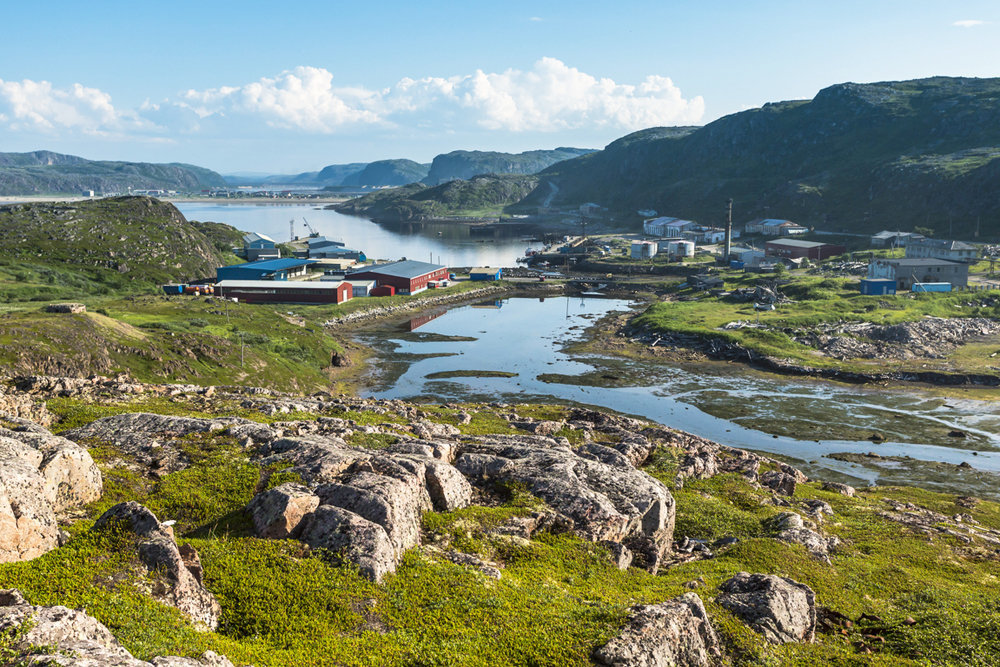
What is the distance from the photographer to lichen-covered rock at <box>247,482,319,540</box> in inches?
675

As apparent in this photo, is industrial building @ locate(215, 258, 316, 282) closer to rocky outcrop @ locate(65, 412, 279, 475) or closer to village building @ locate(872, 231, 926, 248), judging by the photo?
A: rocky outcrop @ locate(65, 412, 279, 475)

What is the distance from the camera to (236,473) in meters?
21.4

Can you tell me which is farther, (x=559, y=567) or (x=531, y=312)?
(x=531, y=312)

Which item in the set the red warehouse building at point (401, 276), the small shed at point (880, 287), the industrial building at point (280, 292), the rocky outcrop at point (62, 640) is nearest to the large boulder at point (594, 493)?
Answer: the rocky outcrop at point (62, 640)

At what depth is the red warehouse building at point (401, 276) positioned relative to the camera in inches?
4914

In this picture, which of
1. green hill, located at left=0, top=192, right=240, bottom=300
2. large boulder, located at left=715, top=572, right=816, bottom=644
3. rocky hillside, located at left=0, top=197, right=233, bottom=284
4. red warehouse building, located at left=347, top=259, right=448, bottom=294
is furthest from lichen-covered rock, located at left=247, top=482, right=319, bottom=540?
rocky hillside, located at left=0, top=197, right=233, bottom=284

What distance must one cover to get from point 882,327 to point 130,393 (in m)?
85.1

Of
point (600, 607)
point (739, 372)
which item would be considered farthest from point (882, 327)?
point (600, 607)

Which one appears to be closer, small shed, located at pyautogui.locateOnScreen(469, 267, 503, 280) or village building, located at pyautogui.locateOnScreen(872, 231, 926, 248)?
small shed, located at pyautogui.locateOnScreen(469, 267, 503, 280)

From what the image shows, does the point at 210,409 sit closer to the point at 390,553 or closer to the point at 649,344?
the point at 390,553

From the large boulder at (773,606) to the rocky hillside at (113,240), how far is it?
4902 inches

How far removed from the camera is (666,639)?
14383mm

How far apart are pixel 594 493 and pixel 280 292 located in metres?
98.1

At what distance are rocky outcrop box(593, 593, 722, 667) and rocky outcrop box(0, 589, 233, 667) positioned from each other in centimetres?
769
